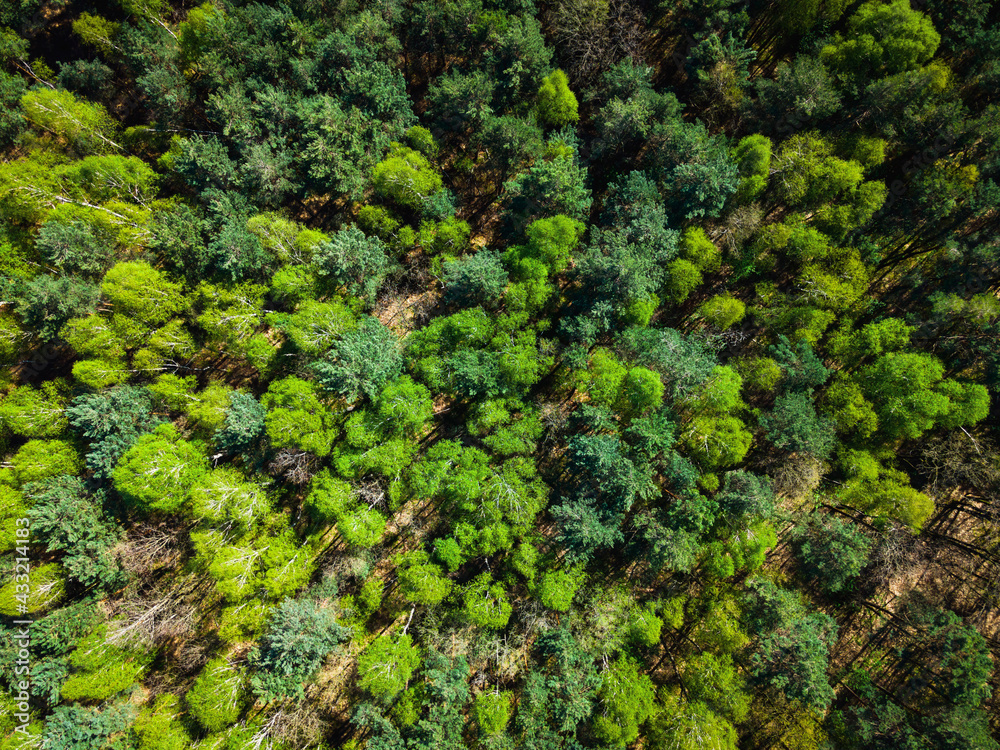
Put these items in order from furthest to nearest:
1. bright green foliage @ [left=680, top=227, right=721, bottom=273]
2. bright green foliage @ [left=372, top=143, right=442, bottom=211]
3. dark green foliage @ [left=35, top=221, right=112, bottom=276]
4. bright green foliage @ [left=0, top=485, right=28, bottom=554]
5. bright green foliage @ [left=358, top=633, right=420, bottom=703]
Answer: bright green foliage @ [left=372, top=143, right=442, bottom=211]
bright green foliage @ [left=680, top=227, right=721, bottom=273]
dark green foliage @ [left=35, top=221, right=112, bottom=276]
bright green foliage @ [left=0, top=485, right=28, bottom=554]
bright green foliage @ [left=358, top=633, right=420, bottom=703]

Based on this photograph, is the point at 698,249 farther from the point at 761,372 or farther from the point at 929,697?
the point at 929,697

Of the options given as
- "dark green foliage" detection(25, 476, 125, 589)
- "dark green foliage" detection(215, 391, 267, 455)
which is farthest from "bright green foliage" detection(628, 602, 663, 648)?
"dark green foliage" detection(25, 476, 125, 589)

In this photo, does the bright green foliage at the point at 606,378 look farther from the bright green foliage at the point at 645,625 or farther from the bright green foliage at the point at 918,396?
the bright green foliage at the point at 918,396

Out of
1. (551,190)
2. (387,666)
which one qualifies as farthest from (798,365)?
(387,666)

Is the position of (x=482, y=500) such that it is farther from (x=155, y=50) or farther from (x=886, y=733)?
(x=155, y=50)

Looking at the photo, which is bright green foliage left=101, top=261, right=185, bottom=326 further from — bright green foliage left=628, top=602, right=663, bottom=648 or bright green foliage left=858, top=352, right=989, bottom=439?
bright green foliage left=858, top=352, right=989, bottom=439

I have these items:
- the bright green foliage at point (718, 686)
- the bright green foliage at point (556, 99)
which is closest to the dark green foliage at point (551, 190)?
the bright green foliage at point (556, 99)

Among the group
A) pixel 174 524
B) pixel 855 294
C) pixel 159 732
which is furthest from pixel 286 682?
pixel 855 294
